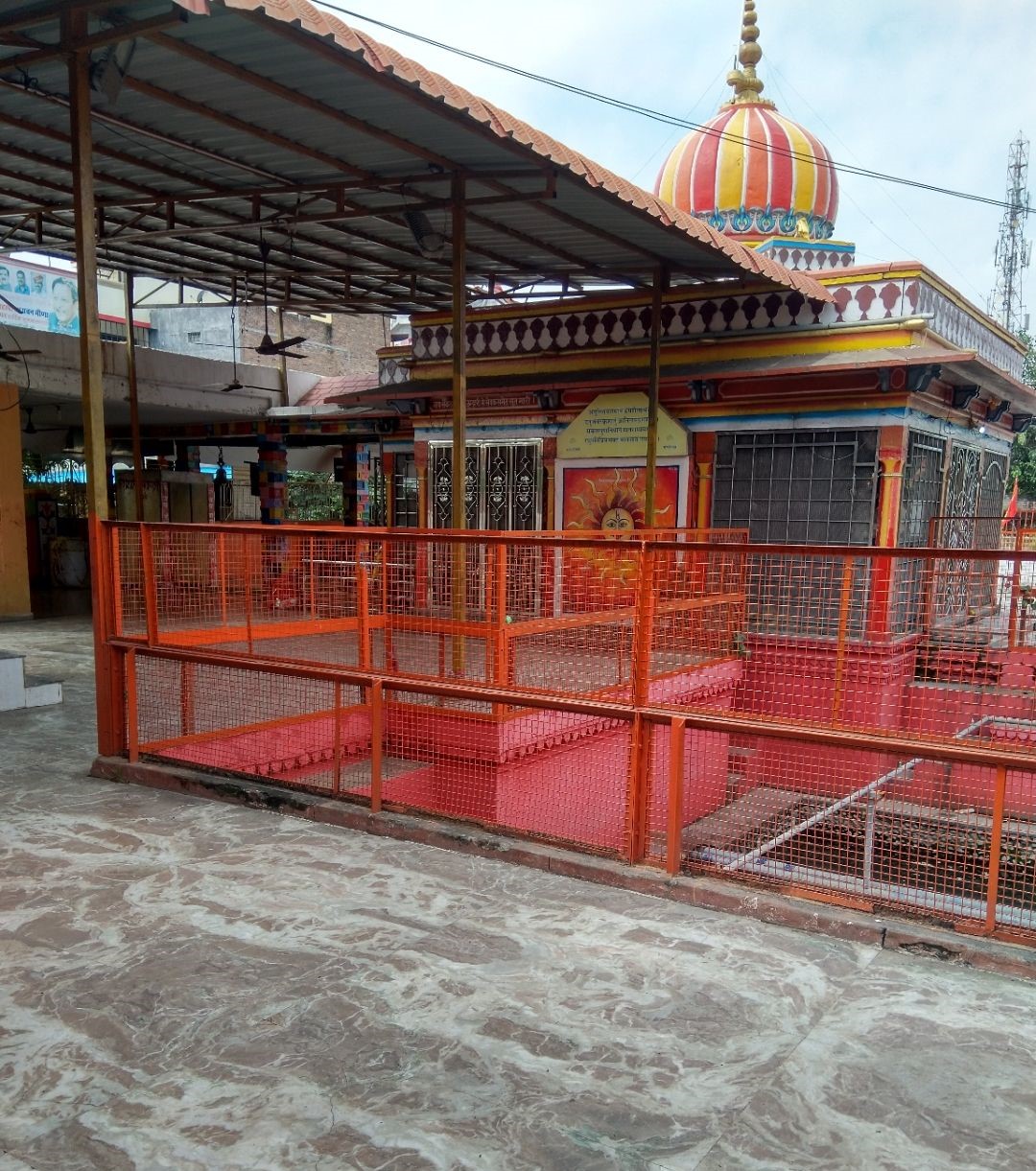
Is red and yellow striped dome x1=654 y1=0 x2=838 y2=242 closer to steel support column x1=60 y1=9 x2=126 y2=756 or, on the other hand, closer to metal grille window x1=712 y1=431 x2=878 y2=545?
metal grille window x1=712 y1=431 x2=878 y2=545

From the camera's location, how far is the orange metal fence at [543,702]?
4.60 metres

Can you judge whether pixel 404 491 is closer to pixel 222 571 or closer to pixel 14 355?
pixel 14 355

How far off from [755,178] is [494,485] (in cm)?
566

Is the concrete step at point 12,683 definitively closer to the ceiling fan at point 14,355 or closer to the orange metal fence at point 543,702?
the orange metal fence at point 543,702

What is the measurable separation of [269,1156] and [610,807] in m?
4.82

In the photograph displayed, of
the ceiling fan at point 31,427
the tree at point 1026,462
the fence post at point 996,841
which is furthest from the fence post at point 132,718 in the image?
the tree at point 1026,462

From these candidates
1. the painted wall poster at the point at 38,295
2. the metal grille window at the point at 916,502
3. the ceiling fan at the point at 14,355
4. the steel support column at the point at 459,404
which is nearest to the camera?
the steel support column at the point at 459,404

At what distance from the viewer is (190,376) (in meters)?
15.8

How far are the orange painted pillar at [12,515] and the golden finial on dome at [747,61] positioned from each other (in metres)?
11.5

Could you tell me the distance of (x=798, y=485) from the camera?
10633 mm

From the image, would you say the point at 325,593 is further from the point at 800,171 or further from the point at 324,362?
the point at 324,362

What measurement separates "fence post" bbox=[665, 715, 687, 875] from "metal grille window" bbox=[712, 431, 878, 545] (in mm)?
6654

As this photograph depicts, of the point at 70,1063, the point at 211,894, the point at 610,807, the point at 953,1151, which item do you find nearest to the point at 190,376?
the point at 610,807

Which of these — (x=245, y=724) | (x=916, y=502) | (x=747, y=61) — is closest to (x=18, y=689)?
(x=245, y=724)
